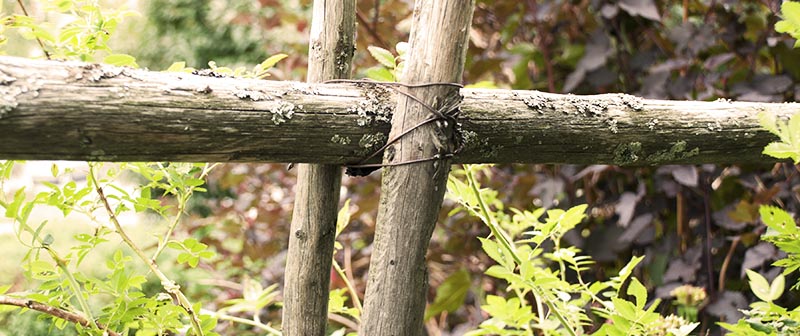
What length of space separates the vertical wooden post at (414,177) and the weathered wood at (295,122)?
0.04 metres

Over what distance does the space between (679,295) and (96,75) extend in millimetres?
1382

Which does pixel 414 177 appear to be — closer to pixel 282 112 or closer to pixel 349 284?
pixel 282 112

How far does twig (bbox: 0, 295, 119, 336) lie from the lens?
907 mm

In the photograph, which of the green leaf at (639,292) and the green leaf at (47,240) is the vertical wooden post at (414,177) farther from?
the green leaf at (47,240)

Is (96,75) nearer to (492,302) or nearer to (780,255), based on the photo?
(492,302)

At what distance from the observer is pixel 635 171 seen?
2.07 meters

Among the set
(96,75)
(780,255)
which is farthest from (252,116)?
(780,255)

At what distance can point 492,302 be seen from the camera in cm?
110

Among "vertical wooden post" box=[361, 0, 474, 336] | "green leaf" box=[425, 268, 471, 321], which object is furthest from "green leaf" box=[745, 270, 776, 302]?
"green leaf" box=[425, 268, 471, 321]

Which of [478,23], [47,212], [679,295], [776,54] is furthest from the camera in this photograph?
[47,212]

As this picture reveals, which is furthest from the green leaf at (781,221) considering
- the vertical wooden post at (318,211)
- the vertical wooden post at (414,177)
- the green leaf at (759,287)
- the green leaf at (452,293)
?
the green leaf at (452,293)

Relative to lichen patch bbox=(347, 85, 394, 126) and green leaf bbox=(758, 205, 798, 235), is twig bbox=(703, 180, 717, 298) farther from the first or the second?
lichen patch bbox=(347, 85, 394, 126)

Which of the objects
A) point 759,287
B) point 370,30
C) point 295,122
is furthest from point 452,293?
point 295,122

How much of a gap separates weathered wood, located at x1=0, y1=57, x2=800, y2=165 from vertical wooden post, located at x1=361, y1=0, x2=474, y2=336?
4 centimetres
